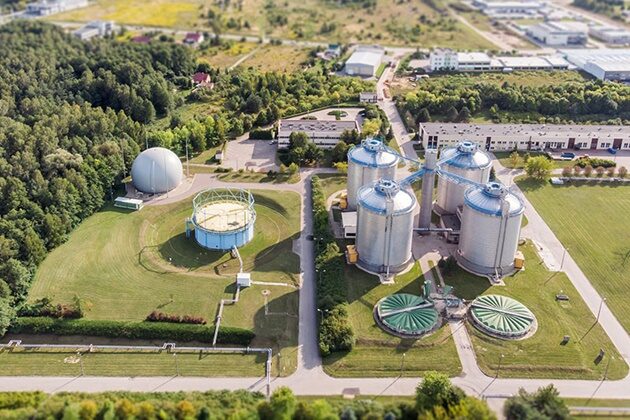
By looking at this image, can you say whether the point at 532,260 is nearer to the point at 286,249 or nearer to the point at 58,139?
the point at 286,249

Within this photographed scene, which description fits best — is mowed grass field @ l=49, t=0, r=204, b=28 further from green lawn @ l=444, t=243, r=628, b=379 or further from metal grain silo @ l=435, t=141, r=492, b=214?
green lawn @ l=444, t=243, r=628, b=379

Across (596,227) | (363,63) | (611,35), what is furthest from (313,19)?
(596,227)

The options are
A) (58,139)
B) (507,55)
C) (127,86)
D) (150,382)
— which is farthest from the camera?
(507,55)

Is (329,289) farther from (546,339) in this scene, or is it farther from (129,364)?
(546,339)

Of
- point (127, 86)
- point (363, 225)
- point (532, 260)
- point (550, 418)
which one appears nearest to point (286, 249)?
point (363, 225)

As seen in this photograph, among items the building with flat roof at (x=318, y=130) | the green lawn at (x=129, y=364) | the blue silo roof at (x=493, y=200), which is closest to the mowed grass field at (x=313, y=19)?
the building with flat roof at (x=318, y=130)

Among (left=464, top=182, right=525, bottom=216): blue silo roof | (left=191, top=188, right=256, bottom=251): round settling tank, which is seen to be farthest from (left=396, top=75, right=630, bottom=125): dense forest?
(left=464, top=182, right=525, bottom=216): blue silo roof

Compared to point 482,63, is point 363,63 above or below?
above
